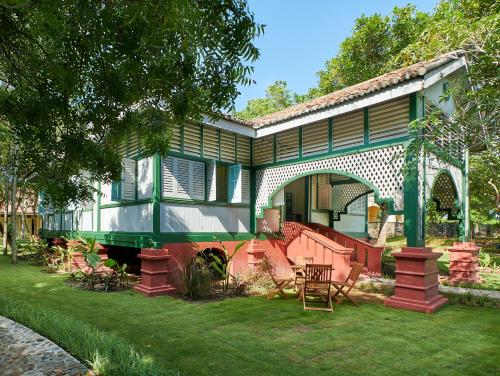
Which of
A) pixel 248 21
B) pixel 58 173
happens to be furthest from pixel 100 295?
pixel 248 21

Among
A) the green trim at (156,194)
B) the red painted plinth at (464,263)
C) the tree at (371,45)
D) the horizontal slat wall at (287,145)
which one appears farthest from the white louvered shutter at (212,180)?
the tree at (371,45)

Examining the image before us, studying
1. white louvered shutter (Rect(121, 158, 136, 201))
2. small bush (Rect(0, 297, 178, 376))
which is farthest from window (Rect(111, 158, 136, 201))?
small bush (Rect(0, 297, 178, 376))

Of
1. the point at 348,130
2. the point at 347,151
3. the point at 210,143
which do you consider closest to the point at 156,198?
the point at 210,143

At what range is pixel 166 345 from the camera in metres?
4.56

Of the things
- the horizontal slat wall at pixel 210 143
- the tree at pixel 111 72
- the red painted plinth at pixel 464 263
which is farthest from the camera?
the red painted plinth at pixel 464 263

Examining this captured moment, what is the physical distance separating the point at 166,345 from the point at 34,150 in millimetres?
2925

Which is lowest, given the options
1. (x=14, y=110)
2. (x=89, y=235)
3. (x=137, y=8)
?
(x=89, y=235)

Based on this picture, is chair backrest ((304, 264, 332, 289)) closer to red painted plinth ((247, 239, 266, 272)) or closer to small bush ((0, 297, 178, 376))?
red painted plinth ((247, 239, 266, 272))

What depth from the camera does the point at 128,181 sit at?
946 cm

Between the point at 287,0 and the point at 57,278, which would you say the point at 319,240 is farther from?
the point at 57,278

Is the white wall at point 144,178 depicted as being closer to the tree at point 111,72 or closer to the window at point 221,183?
the window at point 221,183

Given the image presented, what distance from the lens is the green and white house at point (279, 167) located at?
23.5 ft

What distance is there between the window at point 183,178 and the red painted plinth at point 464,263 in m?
7.45

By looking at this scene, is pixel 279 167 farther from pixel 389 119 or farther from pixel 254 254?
pixel 389 119
